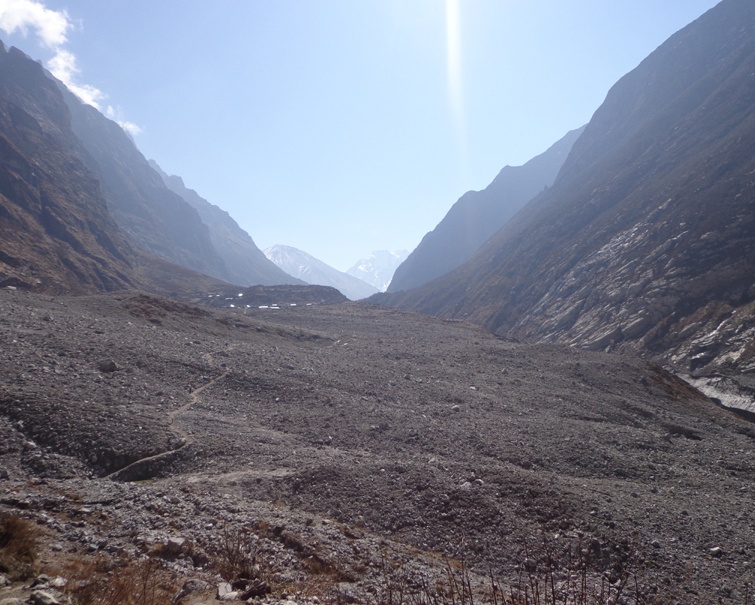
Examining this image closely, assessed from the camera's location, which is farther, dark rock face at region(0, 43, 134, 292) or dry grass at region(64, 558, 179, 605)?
dark rock face at region(0, 43, 134, 292)

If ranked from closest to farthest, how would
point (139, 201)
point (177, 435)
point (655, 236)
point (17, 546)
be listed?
point (17, 546)
point (177, 435)
point (655, 236)
point (139, 201)

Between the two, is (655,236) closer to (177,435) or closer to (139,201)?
(177,435)

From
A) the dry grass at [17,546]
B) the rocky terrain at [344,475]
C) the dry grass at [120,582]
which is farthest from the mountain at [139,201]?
the dry grass at [120,582]

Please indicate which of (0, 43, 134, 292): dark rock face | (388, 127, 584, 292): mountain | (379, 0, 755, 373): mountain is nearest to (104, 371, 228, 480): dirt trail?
(379, 0, 755, 373): mountain

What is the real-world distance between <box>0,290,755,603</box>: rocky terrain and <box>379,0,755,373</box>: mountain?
20.5 m

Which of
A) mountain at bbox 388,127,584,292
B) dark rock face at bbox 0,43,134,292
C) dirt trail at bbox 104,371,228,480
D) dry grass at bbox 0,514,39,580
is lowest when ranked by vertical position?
dirt trail at bbox 104,371,228,480

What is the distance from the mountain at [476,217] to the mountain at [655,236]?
43.9 m

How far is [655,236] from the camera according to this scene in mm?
52906

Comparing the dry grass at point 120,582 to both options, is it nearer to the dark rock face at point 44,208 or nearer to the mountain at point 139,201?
the dark rock face at point 44,208

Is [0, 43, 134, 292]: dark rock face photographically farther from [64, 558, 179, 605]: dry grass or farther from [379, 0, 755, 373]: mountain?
[379, 0, 755, 373]: mountain

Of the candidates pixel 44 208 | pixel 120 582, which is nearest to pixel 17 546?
pixel 120 582

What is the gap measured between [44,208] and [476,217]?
425 ft

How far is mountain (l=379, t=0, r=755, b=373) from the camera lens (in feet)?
130

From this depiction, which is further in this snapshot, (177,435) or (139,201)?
(139,201)
